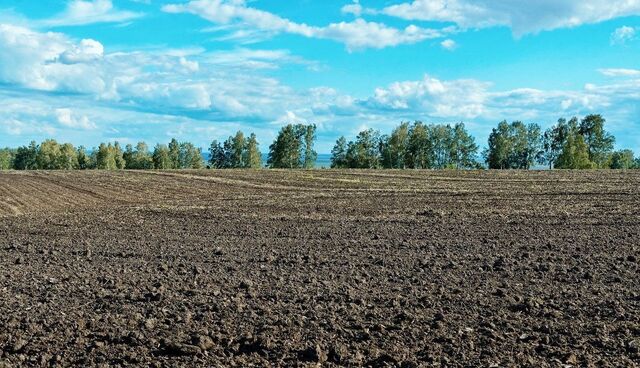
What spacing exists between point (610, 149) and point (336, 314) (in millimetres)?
110852

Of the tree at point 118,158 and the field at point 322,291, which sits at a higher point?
the tree at point 118,158

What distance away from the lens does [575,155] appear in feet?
328

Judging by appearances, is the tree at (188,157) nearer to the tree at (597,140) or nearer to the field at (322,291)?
the tree at (597,140)

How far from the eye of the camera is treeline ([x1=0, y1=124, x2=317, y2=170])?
121125 millimetres

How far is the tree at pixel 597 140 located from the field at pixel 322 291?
93.2 meters

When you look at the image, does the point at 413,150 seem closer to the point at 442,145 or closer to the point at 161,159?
the point at 442,145

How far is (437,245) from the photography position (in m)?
15.8

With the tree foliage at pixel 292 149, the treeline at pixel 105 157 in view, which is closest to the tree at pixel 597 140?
the tree foliage at pixel 292 149

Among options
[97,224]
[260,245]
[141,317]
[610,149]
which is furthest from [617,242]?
[610,149]

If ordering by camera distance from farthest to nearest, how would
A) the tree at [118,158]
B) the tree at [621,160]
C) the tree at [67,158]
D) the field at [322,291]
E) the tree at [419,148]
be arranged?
the tree at [118,158] < the tree at [67,158] < the tree at [621,160] < the tree at [419,148] < the field at [322,291]

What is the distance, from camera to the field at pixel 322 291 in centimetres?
766

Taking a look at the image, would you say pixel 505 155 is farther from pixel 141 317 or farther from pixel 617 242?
pixel 141 317

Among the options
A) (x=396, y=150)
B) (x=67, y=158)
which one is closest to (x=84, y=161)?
(x=67, y=158)

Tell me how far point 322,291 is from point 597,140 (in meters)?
110
